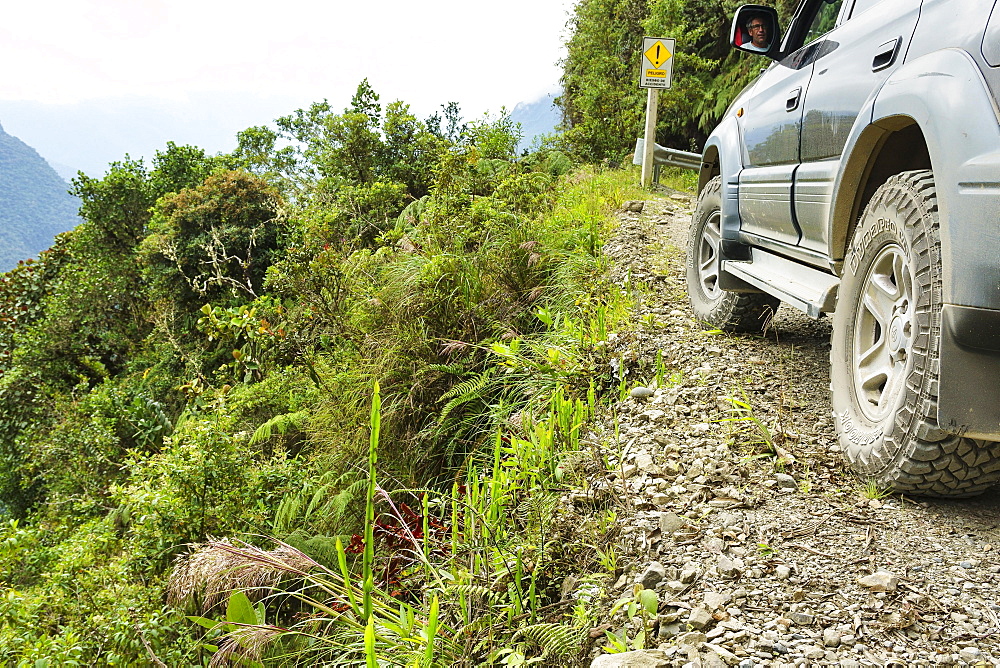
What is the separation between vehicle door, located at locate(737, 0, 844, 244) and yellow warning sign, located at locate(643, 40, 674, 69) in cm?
684

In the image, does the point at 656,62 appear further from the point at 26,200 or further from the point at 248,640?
the point at 26,200

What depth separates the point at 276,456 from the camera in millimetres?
6477

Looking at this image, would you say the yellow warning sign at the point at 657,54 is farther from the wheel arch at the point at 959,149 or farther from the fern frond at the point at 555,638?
the fern frond at the point at 555,638

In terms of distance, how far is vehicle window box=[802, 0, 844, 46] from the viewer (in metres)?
3.63

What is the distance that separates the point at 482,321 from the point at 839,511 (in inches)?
Answer: 143

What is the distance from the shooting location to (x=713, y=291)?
14.5 feet

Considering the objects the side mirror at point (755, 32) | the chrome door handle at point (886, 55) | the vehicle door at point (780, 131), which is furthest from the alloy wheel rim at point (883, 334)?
the side mirror at point (755, 32)

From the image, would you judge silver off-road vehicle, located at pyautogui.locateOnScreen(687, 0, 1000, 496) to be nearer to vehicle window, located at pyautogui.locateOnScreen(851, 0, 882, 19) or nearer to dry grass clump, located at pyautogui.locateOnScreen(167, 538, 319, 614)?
vehicle window, located at pyautogui.locateOnScreen(851, 0, 882, 19)

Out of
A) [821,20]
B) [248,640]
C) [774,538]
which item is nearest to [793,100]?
[821,20]

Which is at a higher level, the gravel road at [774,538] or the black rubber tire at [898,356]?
the black rubber tire at [898,356]

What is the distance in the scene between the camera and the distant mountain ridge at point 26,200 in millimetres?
148875

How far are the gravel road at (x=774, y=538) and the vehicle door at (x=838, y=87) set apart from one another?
2.88ft

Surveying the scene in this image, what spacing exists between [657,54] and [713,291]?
733 centimetres

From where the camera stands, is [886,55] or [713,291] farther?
[713,291]
